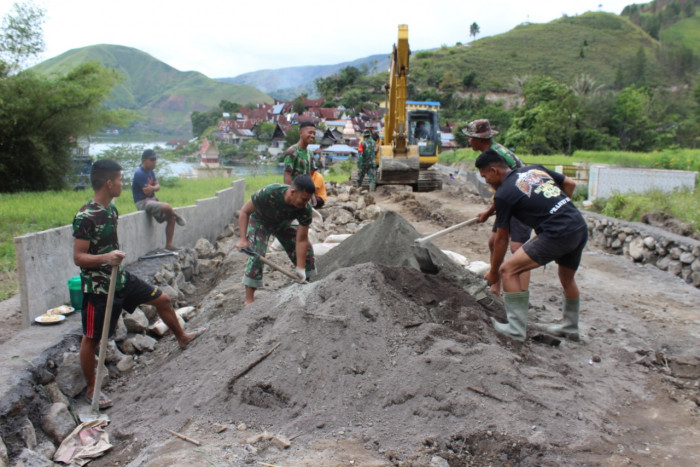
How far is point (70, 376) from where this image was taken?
3.25 meters

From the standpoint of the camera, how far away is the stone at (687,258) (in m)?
6.78

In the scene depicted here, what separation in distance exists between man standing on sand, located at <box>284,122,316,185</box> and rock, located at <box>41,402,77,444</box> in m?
2.84

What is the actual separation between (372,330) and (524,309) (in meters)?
1.25

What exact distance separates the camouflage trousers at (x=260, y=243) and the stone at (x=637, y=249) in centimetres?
589

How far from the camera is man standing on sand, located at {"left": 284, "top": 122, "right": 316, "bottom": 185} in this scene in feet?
16.6

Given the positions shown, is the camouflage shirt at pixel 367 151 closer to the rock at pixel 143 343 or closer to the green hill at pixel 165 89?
the rock at pixel 143 343

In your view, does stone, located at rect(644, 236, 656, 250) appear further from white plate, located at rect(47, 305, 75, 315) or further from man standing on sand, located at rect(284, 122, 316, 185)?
white plate, located at rect(47, 305, 75, 315)

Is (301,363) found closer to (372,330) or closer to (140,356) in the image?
(372,330)

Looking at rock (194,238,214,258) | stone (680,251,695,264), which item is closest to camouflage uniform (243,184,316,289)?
rock (194,238,214,258)

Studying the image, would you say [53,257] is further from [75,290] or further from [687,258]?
[687,258]

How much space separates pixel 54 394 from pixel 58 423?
273 mm

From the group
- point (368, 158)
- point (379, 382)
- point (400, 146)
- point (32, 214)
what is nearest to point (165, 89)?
point (368, 158)

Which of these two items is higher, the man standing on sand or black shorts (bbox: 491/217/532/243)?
the man standing on sand

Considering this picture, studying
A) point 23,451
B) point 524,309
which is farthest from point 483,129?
point 23,451
